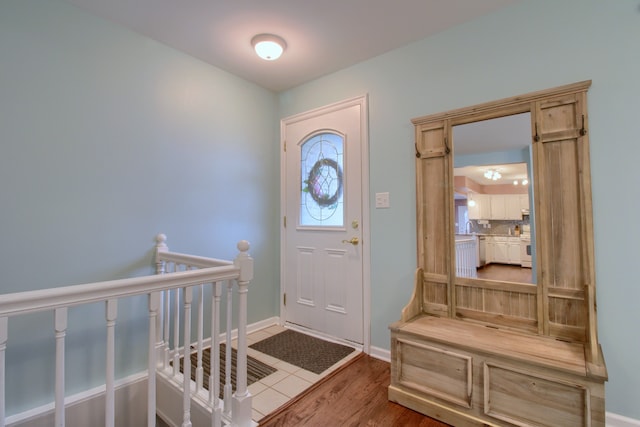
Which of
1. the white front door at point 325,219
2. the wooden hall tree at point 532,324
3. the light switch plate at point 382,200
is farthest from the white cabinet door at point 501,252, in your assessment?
the white front door at point 325,219

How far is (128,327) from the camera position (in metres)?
2.10

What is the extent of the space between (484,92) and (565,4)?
584mm

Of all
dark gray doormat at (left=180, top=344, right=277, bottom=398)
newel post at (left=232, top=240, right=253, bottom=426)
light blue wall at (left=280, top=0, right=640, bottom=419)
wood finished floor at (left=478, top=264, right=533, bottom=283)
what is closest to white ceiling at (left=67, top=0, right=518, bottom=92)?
light blue wall at (left=280, top=0, right=640, bottom=419)

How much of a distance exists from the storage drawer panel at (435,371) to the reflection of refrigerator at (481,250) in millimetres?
653

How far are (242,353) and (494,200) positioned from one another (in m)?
1.78

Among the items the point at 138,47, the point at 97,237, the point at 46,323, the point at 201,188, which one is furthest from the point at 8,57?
the point at 46,323

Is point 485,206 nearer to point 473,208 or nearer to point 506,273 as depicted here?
point 473,208

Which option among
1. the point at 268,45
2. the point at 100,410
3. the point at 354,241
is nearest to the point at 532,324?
the point at 354,241

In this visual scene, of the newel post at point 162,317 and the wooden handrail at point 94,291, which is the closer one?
the wooden handrail at point 94,291

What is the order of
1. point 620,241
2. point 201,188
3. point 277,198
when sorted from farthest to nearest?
1. point 277,198
2. point 201,188
3. point 620,241

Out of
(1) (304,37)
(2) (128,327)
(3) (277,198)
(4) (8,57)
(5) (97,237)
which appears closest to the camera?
(4) (8,57)

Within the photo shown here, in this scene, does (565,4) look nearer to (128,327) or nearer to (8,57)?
(8,57)

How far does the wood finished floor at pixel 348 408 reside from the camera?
5.46ft

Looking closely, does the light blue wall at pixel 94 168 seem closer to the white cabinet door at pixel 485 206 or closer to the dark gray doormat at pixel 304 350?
the dark gray doormat at pixel 304 350
